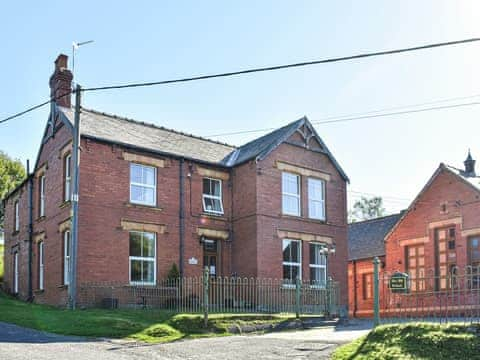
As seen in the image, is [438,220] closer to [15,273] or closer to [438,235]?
[438,235]

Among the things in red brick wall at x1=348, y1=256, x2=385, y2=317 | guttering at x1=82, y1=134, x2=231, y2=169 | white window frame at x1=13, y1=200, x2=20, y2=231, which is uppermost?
guttering at x1=82, y1=134, x2=231, y2=169

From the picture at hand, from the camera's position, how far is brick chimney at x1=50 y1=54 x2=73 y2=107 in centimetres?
2662

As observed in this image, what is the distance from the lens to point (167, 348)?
14570 millimetres

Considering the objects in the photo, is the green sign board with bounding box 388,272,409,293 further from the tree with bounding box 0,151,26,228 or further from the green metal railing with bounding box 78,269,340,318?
the tree with bounding box 0,151,26,228

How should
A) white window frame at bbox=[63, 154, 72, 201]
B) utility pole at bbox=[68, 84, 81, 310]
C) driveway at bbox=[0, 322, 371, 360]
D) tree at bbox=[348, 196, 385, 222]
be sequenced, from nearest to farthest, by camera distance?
driveway at bbox=[0, 322, 371, 360] → utility pole at bbox=[68, 84, 81, 310] → white window frame at bbox=[63, 154, 72, 201] → tree at bbox=[348, 196, 385, 222]

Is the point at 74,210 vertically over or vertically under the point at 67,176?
under

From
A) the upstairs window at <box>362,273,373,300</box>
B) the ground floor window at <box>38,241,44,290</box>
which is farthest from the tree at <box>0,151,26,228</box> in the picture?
the upstairs window at <box>362,273,373,300</box>

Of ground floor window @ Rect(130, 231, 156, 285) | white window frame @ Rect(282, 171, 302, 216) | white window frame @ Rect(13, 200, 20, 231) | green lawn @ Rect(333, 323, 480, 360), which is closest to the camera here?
green lawn @ Rect(333, 323, 480, 360)

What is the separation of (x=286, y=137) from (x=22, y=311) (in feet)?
44.0

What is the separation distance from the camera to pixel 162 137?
2784 cm

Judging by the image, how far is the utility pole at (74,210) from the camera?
22.2 m

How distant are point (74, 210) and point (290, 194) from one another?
9.91 metres

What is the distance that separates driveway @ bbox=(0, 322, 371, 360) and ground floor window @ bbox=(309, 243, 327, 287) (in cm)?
1180

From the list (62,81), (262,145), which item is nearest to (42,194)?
(62,81)
